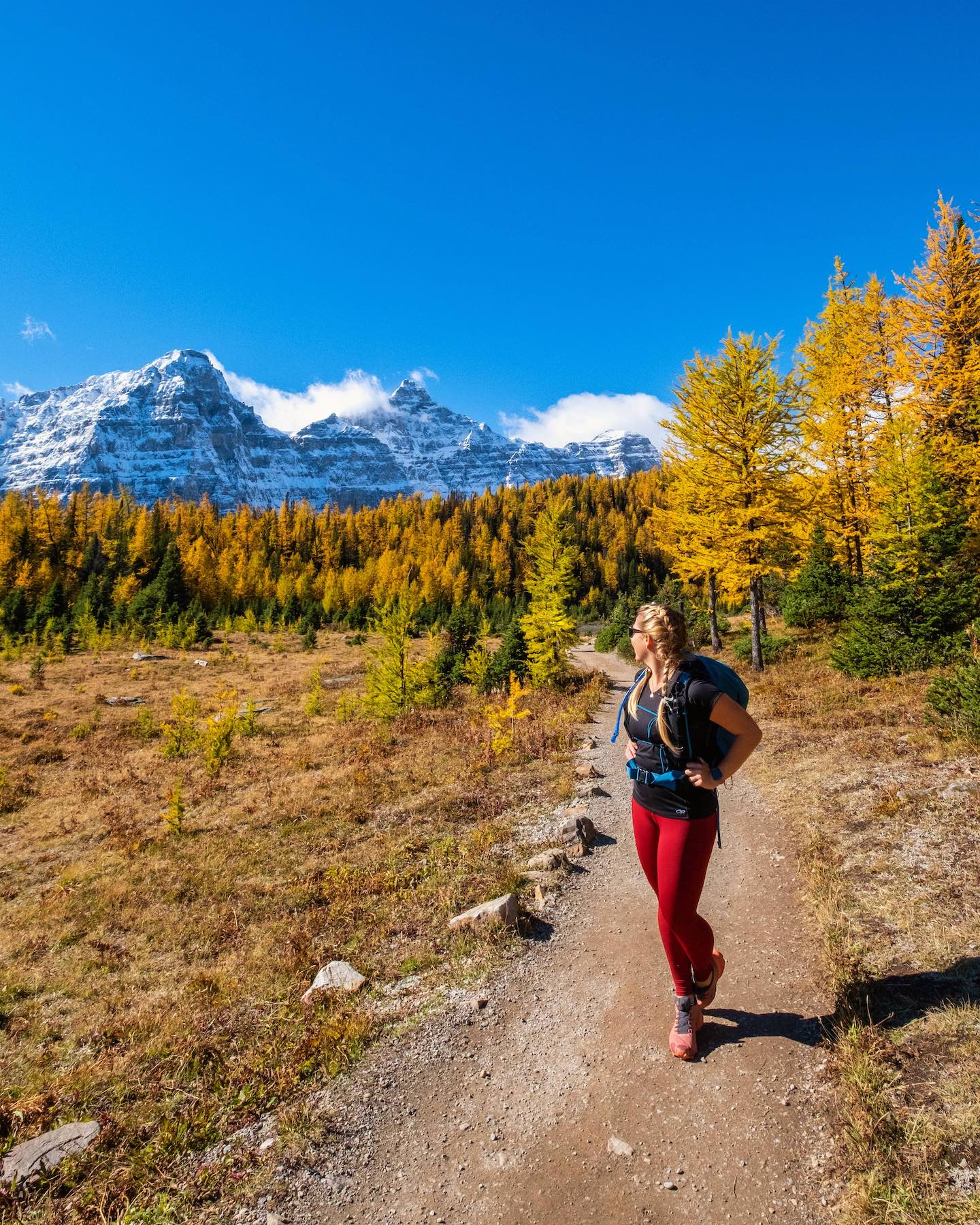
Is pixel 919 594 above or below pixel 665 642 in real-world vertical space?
below

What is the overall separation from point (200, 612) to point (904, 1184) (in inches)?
2297

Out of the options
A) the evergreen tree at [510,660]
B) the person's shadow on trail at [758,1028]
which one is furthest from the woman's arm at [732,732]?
the evergreen tree at [510,660]

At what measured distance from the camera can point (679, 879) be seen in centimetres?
360

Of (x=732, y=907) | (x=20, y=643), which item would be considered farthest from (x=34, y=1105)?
(x=20, y=643)

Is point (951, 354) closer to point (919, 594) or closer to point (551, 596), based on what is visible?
point (919, 594)

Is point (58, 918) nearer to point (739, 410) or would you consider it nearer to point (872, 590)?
point (872, 590)

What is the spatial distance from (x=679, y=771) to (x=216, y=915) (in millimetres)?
7807

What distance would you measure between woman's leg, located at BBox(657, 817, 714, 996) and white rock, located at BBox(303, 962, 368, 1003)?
3.20 meters

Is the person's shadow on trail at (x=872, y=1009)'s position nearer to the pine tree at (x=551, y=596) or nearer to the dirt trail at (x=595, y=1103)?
the dirt trail at (x=595, y=1103)

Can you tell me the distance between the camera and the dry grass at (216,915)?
4277 millimetres

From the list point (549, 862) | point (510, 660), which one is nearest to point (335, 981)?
point (549, 862)

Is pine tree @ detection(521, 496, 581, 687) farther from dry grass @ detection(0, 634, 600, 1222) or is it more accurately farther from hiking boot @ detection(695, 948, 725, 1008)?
hiking boot @ detection(695, 948, 725, 1008)

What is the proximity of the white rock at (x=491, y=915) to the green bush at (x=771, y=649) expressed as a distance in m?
15.0

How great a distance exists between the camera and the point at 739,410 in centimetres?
1662
